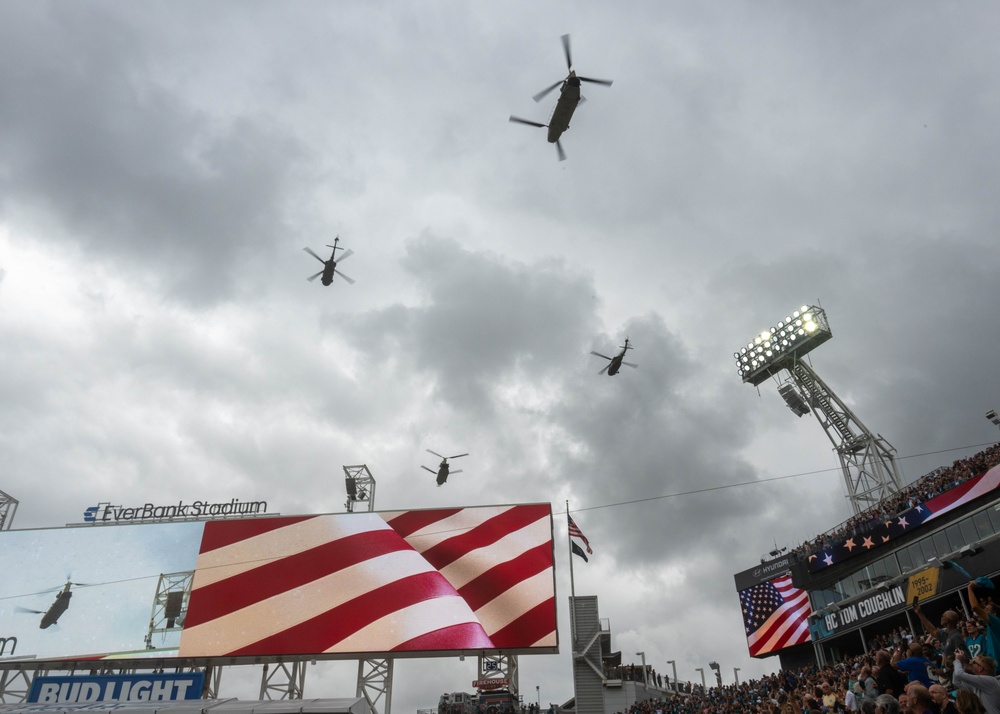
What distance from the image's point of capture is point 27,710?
57.1 feet

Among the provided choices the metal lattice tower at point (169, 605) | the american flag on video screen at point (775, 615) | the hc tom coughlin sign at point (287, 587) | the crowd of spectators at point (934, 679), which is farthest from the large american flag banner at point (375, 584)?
the american flag on video screen at point (775, 615)

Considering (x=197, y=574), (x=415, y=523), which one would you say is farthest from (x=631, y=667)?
(x=197, y=574)

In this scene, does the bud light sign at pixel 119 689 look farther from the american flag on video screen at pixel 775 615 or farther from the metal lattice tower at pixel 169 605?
the american flag on video screen at pixel 775 615

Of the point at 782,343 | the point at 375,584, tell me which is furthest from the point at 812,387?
the point at 375,584

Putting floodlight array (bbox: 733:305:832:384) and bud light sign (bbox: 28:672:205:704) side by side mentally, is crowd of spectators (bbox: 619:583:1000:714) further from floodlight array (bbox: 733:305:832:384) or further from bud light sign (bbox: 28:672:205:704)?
floodlight array (bbox: 733:305:832:384)

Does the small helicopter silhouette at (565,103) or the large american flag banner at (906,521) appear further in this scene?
the large american flag banner at (906,521)

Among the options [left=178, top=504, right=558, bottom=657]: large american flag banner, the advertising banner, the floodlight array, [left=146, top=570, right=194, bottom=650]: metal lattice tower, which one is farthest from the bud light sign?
the floodlight array

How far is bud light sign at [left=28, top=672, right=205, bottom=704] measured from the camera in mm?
19219

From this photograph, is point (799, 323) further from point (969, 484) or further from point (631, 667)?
point (631, 667)

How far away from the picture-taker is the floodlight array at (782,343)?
53531mm

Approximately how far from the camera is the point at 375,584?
34.2m

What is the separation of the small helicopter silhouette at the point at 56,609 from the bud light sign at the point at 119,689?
17.9 meters

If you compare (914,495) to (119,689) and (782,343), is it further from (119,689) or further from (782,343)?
(119,689)

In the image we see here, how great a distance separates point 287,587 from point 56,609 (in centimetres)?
1197
